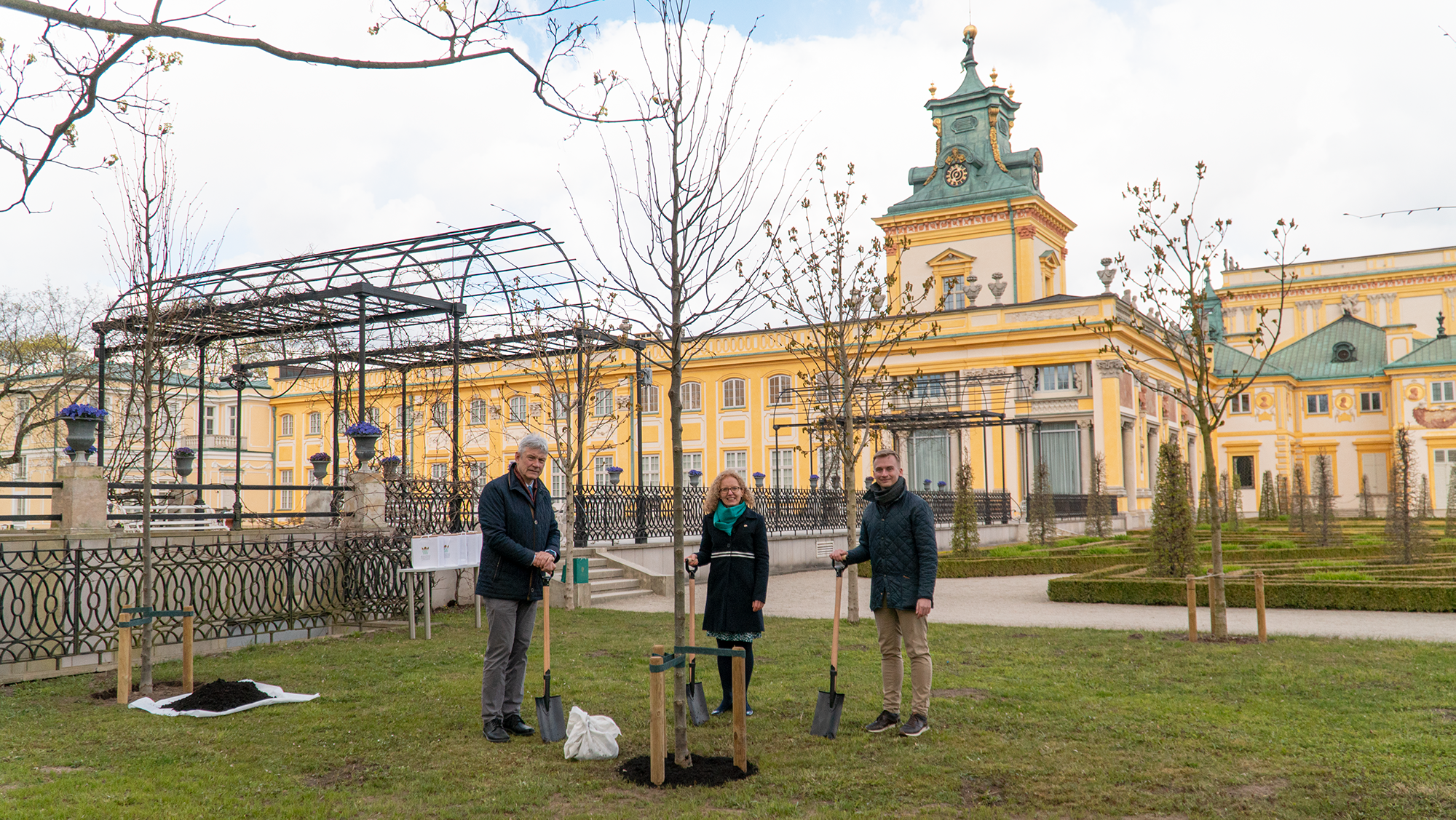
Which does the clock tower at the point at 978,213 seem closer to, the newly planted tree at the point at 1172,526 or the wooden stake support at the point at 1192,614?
the newly planted tree at the point at 1172,526

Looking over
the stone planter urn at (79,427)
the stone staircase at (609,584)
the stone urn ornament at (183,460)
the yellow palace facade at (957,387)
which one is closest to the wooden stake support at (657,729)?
the stone planter urn at (79,427)

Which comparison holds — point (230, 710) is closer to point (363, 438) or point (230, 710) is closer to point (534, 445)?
point (534, 445)

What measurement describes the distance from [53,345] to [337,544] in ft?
66.0

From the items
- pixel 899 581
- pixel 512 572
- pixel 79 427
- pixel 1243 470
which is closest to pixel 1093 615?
pixel 899 581

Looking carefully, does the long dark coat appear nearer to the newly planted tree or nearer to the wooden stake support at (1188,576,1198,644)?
the wooden stake support at (1188,576,1198,644)

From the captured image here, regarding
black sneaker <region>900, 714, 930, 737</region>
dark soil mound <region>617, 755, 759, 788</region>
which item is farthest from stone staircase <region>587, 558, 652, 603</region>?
dark soil mound <region>617, 755, 759, 788</region>

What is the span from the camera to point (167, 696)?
7.16 metres

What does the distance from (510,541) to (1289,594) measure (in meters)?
11.4

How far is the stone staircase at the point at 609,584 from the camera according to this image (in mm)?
14289

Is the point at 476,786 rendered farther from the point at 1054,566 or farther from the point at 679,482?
the point at 1054,566

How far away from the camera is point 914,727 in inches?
227

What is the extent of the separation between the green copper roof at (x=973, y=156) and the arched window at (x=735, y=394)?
36.9ft

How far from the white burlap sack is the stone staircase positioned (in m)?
8.45

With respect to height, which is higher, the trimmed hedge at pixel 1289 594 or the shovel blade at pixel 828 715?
the shovel blade at pixel 828 715
